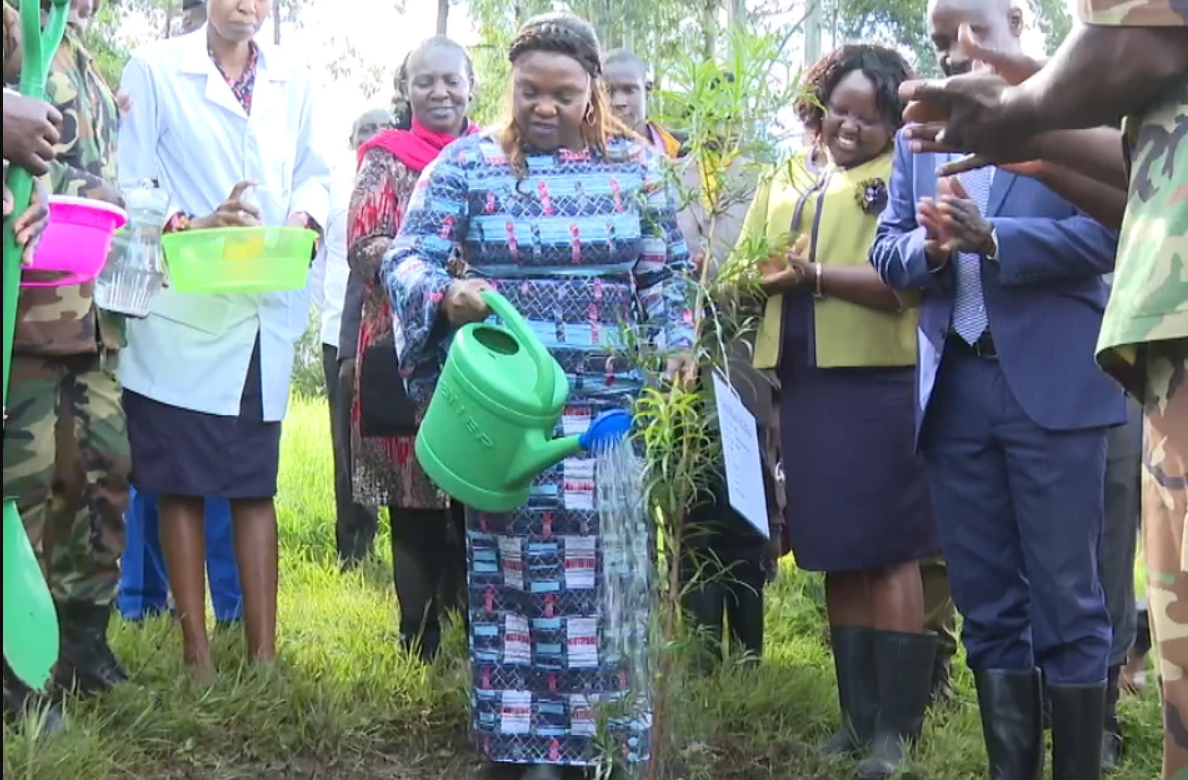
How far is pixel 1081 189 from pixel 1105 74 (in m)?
0.57

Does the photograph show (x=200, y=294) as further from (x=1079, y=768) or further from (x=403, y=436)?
(x=1079, y=768)

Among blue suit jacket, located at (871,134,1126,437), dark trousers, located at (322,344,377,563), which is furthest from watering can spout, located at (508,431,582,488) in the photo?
dark trousers, located at (322,344,377,563)

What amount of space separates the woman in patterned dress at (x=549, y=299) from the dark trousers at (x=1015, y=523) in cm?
68

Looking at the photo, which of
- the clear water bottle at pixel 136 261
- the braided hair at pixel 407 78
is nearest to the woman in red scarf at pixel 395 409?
the braided hair at pixel 407 78

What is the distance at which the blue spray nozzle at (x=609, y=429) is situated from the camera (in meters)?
3.04

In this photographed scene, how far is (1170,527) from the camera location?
1.89 m

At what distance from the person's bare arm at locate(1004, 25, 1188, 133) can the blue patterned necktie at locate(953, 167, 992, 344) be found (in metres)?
1.44

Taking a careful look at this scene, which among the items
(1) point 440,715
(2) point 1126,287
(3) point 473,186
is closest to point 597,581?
(1) point 440,715

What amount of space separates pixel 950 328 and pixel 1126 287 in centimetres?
155

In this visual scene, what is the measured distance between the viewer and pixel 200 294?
13.4 ft

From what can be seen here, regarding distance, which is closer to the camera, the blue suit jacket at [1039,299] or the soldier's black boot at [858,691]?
the blue suit jacket at [1039,299]

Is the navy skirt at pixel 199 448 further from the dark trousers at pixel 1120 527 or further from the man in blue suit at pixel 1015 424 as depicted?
the dark trousers at pixel 1120 527

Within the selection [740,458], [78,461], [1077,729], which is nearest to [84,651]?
[78,461]

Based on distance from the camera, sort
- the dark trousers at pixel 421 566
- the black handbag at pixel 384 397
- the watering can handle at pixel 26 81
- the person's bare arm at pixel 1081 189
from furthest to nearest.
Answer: the dark trousers at pixel 421 566 → the black handbag at pixel 384 397 → the person's bare arm at pixel 1081 189 → the watering can handle at pixel 26 81
